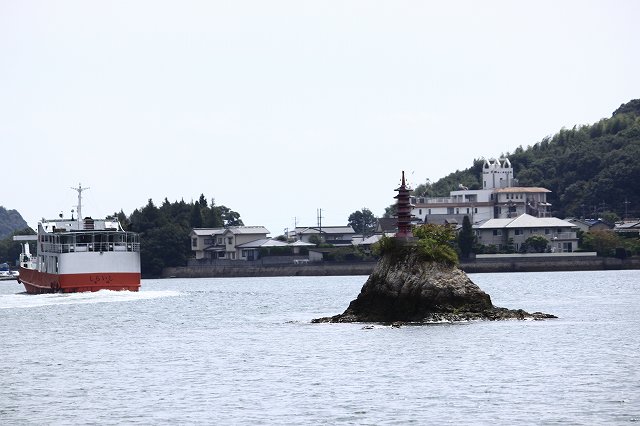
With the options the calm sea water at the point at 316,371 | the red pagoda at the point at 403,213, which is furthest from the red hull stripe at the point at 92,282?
the red pagoda at the point at 403,213

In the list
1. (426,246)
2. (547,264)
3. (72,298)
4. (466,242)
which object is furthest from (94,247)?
(547,264)

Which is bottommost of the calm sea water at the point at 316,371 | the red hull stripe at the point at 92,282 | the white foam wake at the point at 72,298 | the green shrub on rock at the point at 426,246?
the calm sea water at the point at 316,371

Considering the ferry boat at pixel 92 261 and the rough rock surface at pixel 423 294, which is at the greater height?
the ferry boat at pixel 92 261

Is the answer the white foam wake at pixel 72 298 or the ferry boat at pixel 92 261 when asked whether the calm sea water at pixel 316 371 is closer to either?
the white foam wake at pixel 72 298

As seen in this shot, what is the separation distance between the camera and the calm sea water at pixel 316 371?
4206 cm

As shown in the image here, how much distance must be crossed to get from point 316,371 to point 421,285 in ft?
53.5

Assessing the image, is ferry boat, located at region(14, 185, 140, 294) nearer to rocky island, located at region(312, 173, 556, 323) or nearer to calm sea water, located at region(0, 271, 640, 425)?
calm sea water, located at region(0, 271, 640, 425)

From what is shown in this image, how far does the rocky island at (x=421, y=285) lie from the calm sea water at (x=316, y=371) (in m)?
1.45

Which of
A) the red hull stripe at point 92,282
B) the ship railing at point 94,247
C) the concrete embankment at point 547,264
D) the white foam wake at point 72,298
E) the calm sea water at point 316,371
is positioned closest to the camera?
the calm sea water at point 316,371

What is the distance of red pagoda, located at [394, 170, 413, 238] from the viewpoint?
70.6 metres

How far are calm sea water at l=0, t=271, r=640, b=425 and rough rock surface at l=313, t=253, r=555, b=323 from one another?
1432 millimetres

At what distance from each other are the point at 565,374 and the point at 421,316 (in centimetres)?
1844

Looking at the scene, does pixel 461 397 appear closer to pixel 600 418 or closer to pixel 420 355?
pixel 600 418

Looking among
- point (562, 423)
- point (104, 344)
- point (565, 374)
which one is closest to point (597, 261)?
point (104, 344)
